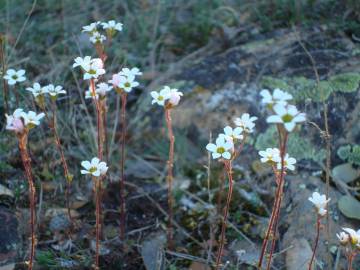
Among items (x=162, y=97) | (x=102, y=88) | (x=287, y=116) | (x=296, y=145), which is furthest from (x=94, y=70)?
(x=296, y=145)

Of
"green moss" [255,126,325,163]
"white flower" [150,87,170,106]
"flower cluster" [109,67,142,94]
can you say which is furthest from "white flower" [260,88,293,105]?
"green moss" [255,126,325,163]

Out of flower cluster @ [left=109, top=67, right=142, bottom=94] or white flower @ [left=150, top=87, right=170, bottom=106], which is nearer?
white flower @ [left=150, top=87, right=170, bottom=106]

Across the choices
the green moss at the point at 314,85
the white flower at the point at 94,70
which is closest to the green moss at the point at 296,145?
the green moss at the point at 314,85

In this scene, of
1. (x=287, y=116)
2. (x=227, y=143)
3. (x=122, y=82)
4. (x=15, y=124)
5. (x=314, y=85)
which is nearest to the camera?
(x=287, y=116)

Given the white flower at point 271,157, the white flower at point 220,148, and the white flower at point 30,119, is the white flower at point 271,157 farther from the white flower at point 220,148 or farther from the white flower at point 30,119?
the white flower at point 30,119

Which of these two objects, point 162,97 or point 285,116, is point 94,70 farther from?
point 285,116

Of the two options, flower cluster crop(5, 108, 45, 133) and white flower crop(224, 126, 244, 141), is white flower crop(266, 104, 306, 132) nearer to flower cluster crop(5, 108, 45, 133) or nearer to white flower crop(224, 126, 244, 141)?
white flower crop(224, 126, 244, 141)
